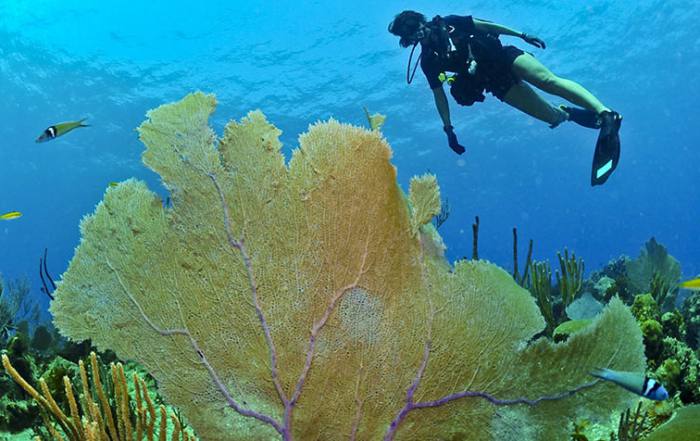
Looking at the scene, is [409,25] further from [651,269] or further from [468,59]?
[651,269]

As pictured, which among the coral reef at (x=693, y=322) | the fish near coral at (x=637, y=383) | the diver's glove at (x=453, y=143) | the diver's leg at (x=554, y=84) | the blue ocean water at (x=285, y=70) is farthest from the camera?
the blue ocean water at (x=285, y=70)

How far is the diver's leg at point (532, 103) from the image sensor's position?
7710 mm

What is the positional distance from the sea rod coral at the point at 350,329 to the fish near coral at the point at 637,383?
14cm

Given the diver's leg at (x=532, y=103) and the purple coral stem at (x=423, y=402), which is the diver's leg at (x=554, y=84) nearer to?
the diver's leg at (x=532, y=103)

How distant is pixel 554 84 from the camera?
6.99 meters

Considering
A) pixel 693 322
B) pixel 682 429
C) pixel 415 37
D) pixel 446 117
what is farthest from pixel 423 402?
pixel 446 117

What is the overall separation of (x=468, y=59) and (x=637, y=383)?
6.11 meters

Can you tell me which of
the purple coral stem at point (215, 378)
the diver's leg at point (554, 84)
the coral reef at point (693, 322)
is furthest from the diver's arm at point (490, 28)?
the purple coral stem at point (215, 378)

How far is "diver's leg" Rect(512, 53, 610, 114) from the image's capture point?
693cm

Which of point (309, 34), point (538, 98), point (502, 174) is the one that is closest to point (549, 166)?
point (502, 174)

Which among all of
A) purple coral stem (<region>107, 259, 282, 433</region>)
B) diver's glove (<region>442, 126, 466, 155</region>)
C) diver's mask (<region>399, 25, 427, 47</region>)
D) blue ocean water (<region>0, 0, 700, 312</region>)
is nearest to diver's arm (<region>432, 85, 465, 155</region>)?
diver's glove (<region>442, 126, 466, 155</region>)

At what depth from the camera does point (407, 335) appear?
2.45 metres

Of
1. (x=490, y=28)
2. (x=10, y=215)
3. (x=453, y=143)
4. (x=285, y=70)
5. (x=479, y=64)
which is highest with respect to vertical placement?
(x=285, y=70)

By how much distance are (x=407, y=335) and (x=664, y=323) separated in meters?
4.23
